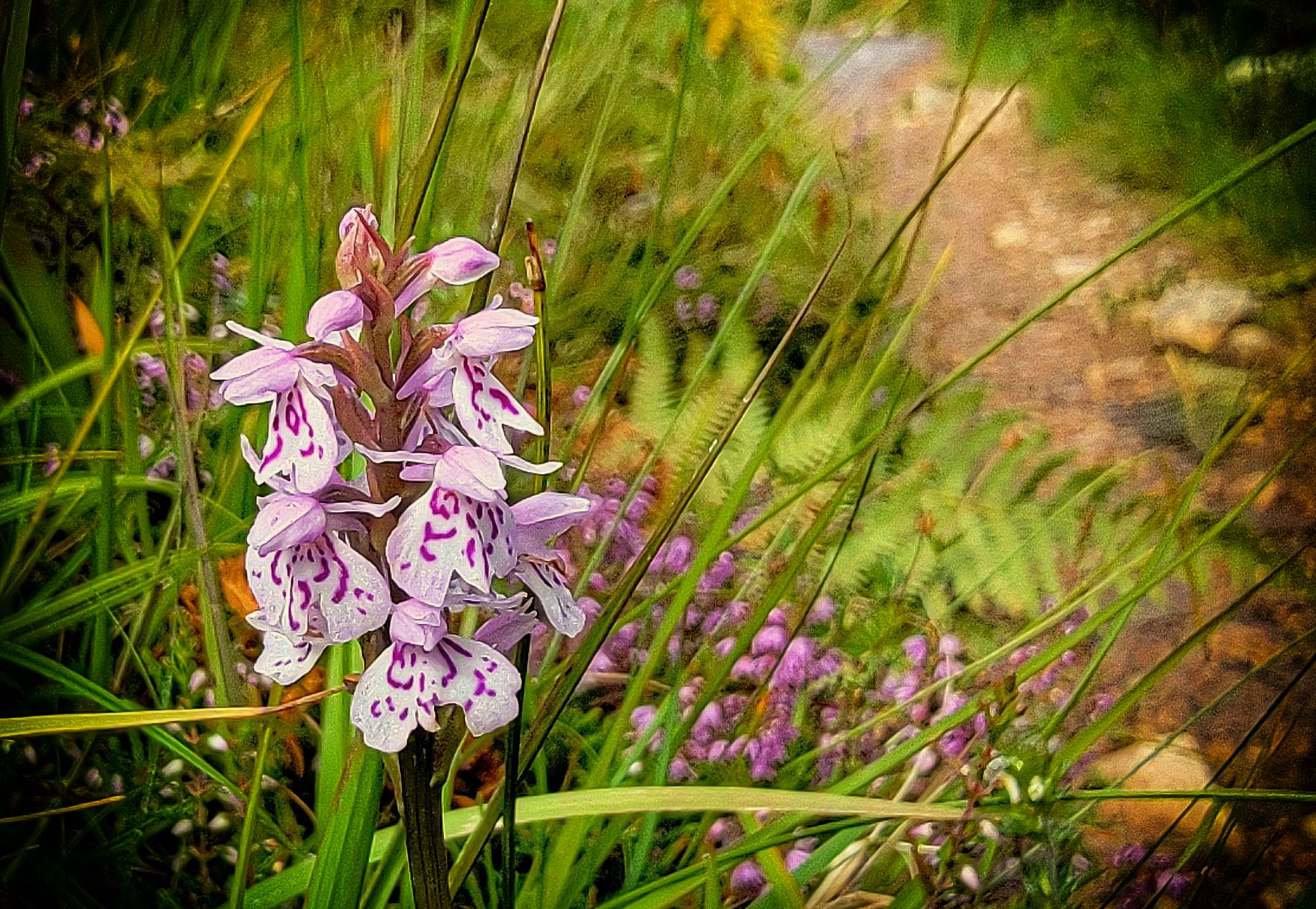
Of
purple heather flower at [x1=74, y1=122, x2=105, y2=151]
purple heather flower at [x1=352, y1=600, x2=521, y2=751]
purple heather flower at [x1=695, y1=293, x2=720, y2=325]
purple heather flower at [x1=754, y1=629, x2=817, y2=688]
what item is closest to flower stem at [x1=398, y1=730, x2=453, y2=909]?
purple heather flower at [x1=352, y1=600, x2=521, y2=751]

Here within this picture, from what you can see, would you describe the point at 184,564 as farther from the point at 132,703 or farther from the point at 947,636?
the point at 947,636

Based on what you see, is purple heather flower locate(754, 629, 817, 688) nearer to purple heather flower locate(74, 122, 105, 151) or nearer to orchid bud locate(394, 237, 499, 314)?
orchid bud locate(394, 237, 499, 314)

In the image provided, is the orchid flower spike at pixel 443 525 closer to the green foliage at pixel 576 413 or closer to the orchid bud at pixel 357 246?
the orchid bud at pixel 357 246

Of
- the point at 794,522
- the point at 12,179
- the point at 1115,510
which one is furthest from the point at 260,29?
the point at 1115,510

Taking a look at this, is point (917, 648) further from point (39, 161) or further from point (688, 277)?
point (39, 161)

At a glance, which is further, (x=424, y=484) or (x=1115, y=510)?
(x=1115, y=510)

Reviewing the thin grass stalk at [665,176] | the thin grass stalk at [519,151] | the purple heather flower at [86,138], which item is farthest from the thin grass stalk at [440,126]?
the purple heather flower at [86,138]
